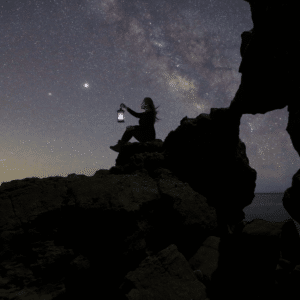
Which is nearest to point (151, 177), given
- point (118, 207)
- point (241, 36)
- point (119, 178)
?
point (119, 178)

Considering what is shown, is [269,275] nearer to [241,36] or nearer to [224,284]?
[224,284]

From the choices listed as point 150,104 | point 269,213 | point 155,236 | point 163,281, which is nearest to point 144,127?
point 150,104

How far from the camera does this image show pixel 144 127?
790cm

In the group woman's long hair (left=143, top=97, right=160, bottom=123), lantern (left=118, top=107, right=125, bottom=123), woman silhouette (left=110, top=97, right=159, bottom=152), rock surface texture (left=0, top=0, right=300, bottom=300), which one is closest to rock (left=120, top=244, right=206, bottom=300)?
rock surface texture (left=0, top=0, right=300, bottom=300)

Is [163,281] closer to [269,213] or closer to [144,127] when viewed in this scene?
[144,127]

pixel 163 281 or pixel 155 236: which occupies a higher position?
pixel 155 236

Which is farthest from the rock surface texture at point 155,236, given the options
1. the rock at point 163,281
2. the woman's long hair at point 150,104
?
the woman's long hair at point 150,104

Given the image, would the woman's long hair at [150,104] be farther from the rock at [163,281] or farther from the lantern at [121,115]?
the rock at [163,281]

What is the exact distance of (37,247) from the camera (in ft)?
10.9

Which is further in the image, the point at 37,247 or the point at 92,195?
the point at 92,195

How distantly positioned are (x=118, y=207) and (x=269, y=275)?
3086 millimetres

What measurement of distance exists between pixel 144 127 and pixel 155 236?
4.89m

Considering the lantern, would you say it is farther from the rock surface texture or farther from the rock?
the rock

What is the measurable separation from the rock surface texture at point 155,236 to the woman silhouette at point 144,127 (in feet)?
9.84
